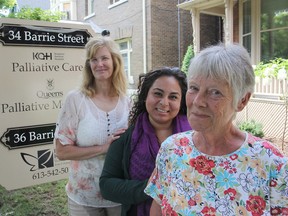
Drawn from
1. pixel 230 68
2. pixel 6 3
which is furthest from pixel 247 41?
pixel 230 68

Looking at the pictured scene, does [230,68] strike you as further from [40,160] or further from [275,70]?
[275,70]

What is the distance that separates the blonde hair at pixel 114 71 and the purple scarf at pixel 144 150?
22.0 inches

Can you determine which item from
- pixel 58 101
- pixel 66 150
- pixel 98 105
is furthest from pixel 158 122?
pixel 58 101

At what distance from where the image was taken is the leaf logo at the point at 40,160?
9.86 ft

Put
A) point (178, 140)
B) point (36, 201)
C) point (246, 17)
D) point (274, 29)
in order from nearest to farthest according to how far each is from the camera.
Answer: point (178, 140)
point (36, 201)
point (274, 29)
point (246, 17)

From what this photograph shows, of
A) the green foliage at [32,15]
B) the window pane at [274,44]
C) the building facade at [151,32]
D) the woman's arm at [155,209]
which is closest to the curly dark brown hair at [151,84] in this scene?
the woman's arm at [155,209]

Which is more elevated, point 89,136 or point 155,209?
point 89,136

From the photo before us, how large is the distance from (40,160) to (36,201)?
1070mm

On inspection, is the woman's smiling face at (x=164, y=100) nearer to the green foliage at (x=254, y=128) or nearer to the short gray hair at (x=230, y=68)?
the short gray hair at (x=230, y=68)

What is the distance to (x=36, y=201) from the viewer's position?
389cm

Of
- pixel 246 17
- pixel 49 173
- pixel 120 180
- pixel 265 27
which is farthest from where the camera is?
pixel 246 17

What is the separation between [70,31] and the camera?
3143mm

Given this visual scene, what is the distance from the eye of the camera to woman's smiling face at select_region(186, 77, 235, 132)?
3.76 feet

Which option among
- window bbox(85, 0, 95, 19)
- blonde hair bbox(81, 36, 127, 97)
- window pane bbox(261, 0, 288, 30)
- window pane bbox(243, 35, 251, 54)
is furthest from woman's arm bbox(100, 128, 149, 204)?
window bbox(85, 0, 95, 19)
